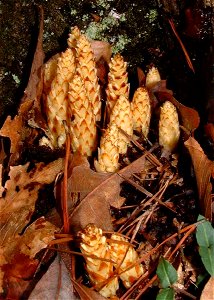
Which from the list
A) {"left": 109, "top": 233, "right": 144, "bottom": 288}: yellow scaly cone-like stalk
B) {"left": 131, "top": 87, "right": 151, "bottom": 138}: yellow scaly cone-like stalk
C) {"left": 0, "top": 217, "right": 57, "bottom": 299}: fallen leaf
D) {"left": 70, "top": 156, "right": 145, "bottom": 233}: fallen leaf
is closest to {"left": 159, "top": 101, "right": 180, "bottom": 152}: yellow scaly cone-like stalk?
{"left": 131, "top": 87, "right": 151, "bottom": 138}: yellow scaly cone-like stalk

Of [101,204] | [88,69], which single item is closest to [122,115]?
[88,69]

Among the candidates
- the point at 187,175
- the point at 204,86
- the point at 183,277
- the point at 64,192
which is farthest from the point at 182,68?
the point at 183,277

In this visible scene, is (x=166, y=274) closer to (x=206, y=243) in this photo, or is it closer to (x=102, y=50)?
(x=206, y=243)

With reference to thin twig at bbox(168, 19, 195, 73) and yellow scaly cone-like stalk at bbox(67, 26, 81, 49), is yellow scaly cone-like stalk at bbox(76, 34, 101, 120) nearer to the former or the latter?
yellow scaly cone-like stalk at bbox(67, 26, 81, 49)

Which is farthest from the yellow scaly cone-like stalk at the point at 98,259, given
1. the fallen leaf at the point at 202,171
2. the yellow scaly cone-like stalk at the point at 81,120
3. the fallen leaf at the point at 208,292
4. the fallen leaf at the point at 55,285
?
the yellow scaly cone-like stalk at the point at 81,120

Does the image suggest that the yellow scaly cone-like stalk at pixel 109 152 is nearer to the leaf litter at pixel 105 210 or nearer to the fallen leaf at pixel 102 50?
the leaf litter at pixel 105 210
